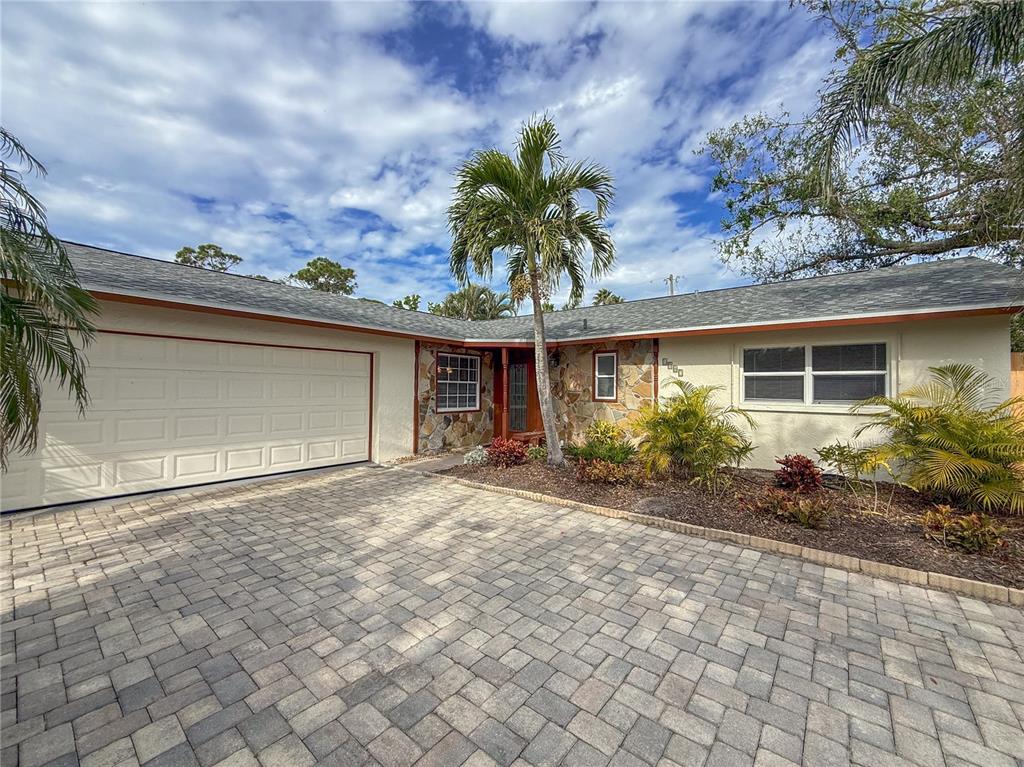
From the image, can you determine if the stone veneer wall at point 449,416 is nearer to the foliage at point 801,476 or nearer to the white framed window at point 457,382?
the white framed window at point 457,382

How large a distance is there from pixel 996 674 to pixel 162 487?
27.5 ft

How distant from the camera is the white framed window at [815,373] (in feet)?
20.6

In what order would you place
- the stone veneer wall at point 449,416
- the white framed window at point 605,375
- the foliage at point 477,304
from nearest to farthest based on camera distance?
the white framed window at point 605,375 < the stone veneer wall at point 449,416 < the foliage at point 477,304

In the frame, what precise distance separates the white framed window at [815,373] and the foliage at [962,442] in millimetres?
718

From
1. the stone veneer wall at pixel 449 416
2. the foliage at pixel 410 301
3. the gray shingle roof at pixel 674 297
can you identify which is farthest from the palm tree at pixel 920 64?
the foliage at pixel 410 301

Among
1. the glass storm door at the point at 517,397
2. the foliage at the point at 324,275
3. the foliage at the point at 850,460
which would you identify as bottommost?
the foliage at the point at 850,460

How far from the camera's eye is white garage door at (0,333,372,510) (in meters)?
5.08

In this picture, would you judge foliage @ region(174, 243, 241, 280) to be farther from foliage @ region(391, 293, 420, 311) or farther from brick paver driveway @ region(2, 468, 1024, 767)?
brick paver driveway @ region(2, 468, 1024, 767)

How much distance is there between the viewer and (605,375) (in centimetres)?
902

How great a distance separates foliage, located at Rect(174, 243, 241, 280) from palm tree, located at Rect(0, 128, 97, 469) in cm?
2628

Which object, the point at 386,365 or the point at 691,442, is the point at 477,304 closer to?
the point at 386,365

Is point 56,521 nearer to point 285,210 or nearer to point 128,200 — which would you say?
point 128,200

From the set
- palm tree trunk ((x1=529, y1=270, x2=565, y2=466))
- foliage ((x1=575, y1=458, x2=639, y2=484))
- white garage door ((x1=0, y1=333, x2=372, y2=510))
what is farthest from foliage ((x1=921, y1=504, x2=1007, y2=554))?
white garage door ((x1=0, y1=333, x2=372, y2=510))

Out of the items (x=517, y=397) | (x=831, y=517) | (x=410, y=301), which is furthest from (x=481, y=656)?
A: (x=410, y=301)
